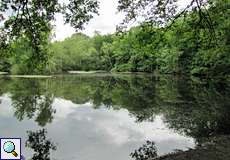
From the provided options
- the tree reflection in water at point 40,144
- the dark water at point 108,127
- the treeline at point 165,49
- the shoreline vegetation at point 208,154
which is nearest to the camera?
the shoreline vegetation at point 208,154

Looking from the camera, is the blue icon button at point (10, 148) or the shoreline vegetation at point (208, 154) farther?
the shoreline vegetation at point (208, 154)

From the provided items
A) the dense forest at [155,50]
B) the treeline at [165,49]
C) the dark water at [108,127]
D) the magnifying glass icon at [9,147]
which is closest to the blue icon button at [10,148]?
the magnifying glass icon at [9,147]

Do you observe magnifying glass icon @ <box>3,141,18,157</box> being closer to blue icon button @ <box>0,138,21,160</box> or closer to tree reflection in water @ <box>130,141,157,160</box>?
blue icon button @ <box>0,138,21,160</box>

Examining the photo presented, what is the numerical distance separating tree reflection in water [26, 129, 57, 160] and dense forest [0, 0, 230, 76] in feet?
9.40

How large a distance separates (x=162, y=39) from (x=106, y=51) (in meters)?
101

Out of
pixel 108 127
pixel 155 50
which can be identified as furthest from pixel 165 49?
pixel 155 50

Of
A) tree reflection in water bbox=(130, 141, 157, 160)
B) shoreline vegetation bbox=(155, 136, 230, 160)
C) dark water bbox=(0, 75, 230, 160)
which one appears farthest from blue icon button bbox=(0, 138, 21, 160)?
tree reflection in water bbox=(130, 141, 157, 160)

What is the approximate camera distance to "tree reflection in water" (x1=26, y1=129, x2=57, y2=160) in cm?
1262

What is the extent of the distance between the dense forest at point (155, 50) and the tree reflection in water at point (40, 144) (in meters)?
2.87

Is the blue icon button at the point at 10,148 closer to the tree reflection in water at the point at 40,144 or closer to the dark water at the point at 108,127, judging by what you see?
the tree reflection in water at the point at 40,144

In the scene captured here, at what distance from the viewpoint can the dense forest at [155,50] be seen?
1510cm

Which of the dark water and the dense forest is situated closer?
the dark water

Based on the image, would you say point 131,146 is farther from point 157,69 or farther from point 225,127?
point 157,69

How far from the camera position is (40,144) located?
48.1ft
